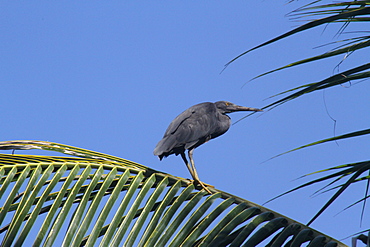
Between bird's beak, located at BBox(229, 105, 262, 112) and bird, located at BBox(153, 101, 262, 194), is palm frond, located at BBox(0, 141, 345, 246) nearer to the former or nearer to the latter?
bird, located at BBox(153, 101, 262, 194)

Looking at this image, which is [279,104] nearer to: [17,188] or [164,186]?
[164,186]

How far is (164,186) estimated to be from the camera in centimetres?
264

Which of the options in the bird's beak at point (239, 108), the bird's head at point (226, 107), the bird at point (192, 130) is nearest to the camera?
the bird at point (192, 130)

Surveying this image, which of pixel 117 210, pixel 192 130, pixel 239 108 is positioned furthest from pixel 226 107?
pixel 117 210

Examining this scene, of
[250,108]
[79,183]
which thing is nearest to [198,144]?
[250,108]

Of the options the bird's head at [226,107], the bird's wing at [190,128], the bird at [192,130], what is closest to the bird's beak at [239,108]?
the bird's head at [226,107]

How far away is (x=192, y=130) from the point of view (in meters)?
4.82

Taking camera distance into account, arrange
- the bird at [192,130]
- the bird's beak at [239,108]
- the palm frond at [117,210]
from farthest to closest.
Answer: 1. the bird's beak at [239,108]
2. the bird at [192,130]
3. the palm frond at [117,210]

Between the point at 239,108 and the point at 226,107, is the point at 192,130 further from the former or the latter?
the point at 239,108

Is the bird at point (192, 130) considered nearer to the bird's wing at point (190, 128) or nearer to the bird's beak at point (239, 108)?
the bird's wing at point (190, 128)

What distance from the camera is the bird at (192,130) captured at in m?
4.53

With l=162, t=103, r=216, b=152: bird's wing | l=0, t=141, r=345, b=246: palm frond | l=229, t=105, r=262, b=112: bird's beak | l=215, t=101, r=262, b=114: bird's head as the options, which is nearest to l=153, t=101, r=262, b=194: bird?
l=162, t=103, r=216, b=152: bird's wing

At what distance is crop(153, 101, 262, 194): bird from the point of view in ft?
14.9

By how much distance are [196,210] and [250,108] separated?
413cm
